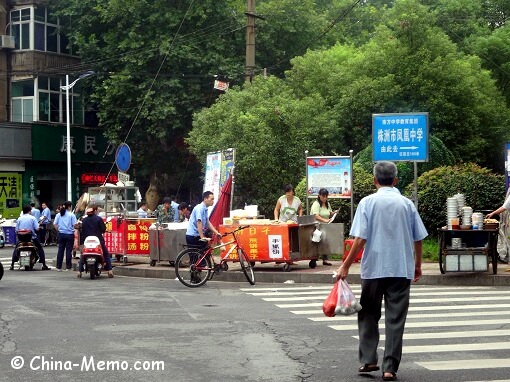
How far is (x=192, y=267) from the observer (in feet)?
52.4

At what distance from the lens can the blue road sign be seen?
717 inches

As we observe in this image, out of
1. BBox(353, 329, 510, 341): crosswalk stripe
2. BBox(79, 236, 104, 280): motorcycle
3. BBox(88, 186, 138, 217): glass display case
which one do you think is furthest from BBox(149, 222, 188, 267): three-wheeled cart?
BBox(353, 329, 510, 341): crosswalk stripe

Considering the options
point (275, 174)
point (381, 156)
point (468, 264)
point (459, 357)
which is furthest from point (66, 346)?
point (275, 174)

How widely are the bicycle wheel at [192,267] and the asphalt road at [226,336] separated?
0.77 m

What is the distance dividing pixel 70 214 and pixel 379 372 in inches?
584

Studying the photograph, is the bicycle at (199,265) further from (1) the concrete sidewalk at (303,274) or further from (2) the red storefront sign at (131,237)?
(2) the red storefront sign at (131,237)

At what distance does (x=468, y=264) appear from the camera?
1537cm

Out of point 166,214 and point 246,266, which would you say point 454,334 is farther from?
point 166,214

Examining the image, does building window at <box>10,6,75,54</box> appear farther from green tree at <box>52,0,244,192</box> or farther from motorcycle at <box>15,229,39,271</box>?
motorcycle at <box>15,229,39,271</box>

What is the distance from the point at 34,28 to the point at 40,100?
3410mm

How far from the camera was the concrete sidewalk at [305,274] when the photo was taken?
15.8m

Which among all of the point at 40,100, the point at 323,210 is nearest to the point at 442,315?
the point at 323,210

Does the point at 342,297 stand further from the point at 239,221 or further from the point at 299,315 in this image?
the point at 239,221

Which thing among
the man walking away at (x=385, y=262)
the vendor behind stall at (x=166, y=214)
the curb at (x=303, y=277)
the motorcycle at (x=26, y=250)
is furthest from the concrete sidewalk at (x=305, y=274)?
the man walking away at (x=385, y=262)
